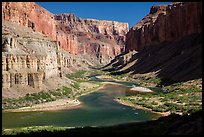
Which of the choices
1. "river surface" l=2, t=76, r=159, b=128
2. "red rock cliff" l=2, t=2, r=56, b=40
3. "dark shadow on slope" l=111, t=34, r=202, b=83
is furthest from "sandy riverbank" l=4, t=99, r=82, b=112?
"red rock cliff" l=2, t=2, r=56, b=40

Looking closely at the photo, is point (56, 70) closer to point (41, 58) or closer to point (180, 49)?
point (41, 58)

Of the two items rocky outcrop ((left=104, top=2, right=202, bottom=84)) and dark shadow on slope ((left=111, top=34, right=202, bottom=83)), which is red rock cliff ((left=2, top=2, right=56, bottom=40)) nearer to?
rocky outcrop ((left=104, top=2, right=202, bottom=84))

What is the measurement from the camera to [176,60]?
91.1 m

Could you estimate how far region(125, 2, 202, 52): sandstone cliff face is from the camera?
10038cm

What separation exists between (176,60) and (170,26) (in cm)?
3082

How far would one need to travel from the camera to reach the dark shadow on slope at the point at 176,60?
74.6m

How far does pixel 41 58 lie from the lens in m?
59.5

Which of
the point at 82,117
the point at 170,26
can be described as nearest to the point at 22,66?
the point at 82,117

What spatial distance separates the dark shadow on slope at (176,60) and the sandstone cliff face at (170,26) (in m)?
2.93

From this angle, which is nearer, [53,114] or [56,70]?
[53,114]

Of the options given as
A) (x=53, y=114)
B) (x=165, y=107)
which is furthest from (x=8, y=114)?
(x=165, y=107)

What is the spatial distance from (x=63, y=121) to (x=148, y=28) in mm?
114567

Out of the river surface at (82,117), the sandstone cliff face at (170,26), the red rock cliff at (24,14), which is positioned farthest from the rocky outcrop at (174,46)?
the red rock cliff at (24,14)

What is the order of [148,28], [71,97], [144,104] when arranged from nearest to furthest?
[144,104], [71,97], [148,28]
